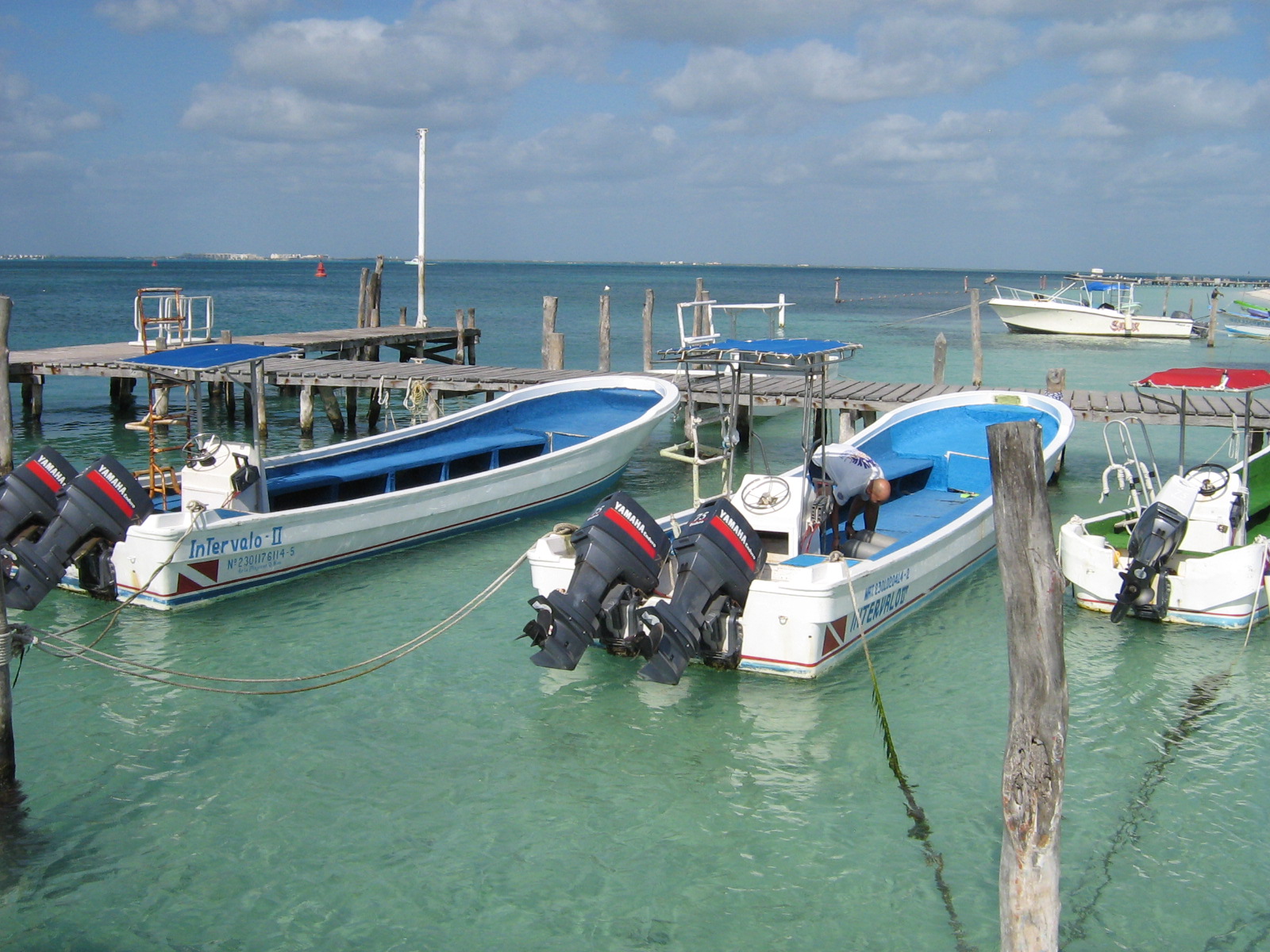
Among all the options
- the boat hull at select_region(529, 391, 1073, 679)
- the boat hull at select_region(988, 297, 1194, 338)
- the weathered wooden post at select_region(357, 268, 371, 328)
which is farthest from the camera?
the boat hull at select_region(988, 297, 1194, 338)

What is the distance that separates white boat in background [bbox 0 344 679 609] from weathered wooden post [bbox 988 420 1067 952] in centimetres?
628

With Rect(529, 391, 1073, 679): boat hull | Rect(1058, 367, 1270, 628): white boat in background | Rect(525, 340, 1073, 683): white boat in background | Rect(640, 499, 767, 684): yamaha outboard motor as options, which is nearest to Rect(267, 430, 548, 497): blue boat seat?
Rect(529, 391, 1073, 679): boat hull

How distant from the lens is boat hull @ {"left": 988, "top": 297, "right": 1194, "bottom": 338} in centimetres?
3781

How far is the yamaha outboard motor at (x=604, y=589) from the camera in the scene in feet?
21.7

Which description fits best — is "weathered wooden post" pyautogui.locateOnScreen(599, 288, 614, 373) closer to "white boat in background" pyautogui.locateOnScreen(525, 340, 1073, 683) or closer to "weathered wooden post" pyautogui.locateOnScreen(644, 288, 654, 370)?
"weathered wooden post" pyautogui.locateOnScreen(644, 288, 654, 370)

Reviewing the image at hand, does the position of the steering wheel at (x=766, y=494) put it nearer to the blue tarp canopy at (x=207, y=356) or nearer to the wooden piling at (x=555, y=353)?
the blue tarp canopy at (x=207, y=356)

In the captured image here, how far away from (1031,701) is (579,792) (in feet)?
8.78

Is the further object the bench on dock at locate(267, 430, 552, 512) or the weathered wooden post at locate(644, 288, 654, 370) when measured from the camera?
the weathered wooden post at locate(644, 288, 654, 370)

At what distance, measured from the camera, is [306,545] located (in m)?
9.45

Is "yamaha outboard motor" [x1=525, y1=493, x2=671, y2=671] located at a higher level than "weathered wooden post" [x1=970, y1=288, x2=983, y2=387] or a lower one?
lower

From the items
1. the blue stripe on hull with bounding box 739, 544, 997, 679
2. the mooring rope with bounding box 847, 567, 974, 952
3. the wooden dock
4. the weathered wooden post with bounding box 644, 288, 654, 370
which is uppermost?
the weathered wooden post with bounding box 644, 288, 654, 370

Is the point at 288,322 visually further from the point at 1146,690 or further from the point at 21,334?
the point at 1146,690

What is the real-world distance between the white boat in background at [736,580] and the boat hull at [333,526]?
280 cm

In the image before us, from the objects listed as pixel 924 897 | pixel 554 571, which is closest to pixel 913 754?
pixel 924 897
